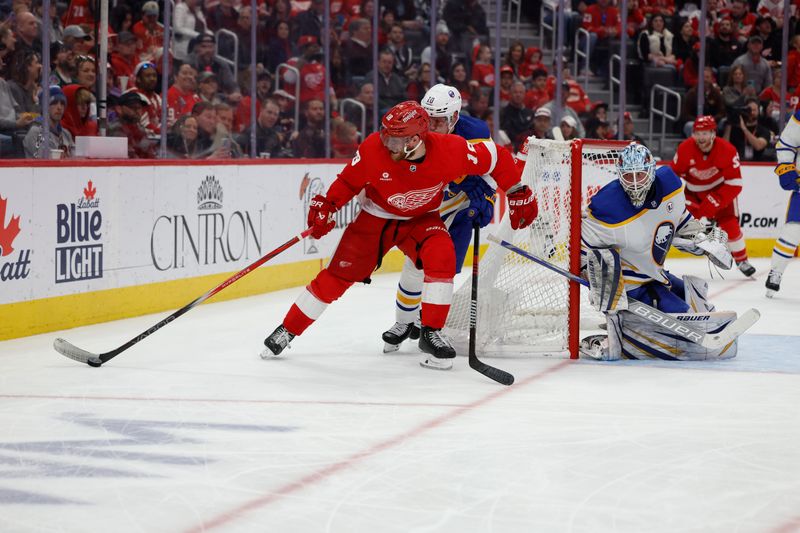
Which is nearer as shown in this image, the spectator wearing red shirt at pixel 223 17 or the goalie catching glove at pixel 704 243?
the goalie catching glove at pixel 704 243

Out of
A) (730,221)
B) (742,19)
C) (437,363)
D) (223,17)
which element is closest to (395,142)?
(437,363)

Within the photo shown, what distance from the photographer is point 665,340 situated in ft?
15.0

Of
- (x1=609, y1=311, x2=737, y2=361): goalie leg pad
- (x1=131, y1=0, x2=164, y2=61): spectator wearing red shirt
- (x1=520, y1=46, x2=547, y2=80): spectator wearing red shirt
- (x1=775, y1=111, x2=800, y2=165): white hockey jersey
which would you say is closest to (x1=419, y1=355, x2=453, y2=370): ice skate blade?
(x1=609, y1=311, x2=737, y2=361): goalie leg pad

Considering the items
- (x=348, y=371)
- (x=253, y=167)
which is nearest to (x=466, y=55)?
(x=253, y=167)

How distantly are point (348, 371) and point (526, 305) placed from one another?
94 centimetres

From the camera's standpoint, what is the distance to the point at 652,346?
460cm

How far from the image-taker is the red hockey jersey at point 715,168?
26.0ft

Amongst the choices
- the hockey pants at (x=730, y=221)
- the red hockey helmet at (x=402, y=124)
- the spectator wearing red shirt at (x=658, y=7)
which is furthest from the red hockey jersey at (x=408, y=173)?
the spectator wearing red shirt at (x=658, y=7)

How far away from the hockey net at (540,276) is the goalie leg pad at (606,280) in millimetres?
139

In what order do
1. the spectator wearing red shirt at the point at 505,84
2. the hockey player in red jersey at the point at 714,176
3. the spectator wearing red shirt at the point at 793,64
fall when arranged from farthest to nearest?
1. the spectator wearing red shirt at the point at 793,64
2. the spectator wearing red shirt at the point at 505,84
3. the hockey player in red jersey at the point at 714,176

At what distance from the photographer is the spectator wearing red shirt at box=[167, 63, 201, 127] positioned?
661 centimetres

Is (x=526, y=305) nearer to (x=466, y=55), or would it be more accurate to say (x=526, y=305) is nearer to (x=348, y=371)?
(x=348, y=371)

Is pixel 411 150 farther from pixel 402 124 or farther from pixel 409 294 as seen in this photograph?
pixel 409 294

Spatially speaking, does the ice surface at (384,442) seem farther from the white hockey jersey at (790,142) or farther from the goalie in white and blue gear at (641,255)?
the white hockey jersey at (790,142)
